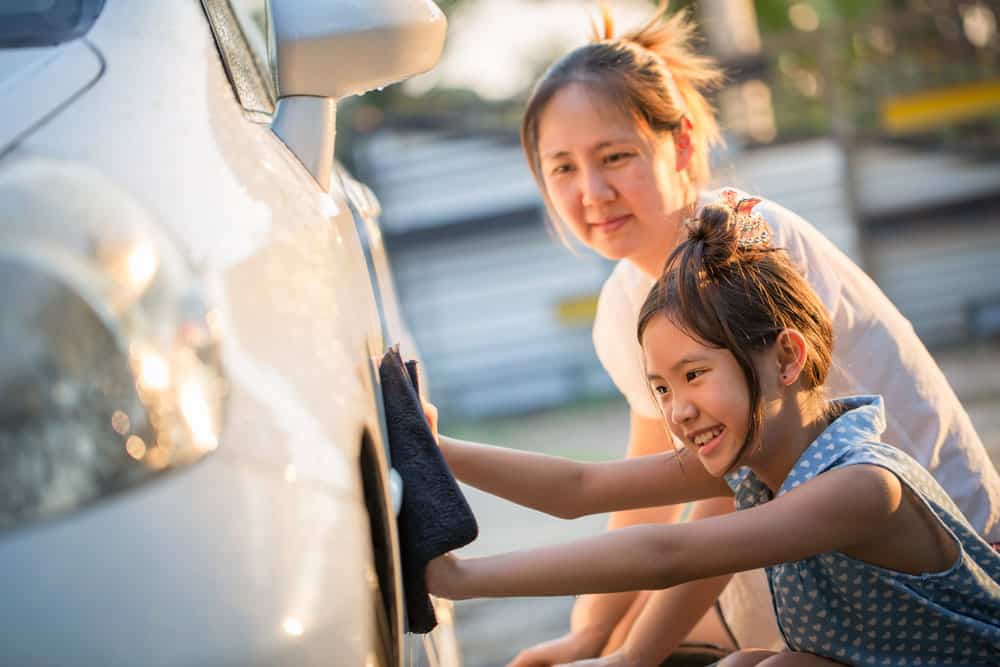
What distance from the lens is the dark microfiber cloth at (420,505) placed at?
1.48 meters

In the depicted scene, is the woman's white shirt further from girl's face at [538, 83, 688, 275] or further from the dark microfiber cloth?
the dark microfiber cloth

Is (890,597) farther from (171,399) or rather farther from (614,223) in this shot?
(171,399)

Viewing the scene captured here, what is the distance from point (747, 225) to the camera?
1.93m

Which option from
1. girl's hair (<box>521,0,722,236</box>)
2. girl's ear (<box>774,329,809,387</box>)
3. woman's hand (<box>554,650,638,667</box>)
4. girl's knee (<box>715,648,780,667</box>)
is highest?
girl's hair (<box>521,0,722,236</box>)

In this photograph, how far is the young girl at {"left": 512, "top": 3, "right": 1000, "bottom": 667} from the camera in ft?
7.02

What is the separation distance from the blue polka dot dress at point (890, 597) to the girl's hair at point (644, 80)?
841 mm

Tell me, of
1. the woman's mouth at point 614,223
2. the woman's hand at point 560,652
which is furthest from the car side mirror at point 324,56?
the woman's hand at point 560,652

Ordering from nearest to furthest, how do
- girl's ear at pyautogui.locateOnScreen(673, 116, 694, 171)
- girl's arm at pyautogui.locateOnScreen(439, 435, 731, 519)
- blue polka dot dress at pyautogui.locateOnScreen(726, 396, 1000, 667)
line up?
blue polka dot dress at pyautogui.locateOnScreen(726, 396, 1000, 667), girl's arm at pyautogui.locateOnScreen(439, 435, 731, 519), girl's ear at pyautogui.locateOnScreen(673, 116, 694, 171)

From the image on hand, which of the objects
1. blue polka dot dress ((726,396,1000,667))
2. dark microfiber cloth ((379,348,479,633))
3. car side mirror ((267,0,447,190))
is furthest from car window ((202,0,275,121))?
blue polka dot dress ((726,396,1000,667))

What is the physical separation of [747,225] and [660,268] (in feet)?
1.67

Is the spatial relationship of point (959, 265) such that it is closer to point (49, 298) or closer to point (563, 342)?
point (563, 342)

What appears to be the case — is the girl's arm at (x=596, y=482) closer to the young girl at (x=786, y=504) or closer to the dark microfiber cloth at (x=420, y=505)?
the young girl at (x=786, y=504)

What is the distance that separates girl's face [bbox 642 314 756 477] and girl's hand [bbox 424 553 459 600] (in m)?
0.45

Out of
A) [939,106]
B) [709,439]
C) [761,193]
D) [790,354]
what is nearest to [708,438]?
[709,439]
